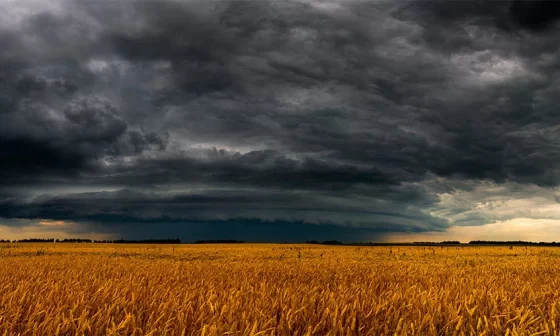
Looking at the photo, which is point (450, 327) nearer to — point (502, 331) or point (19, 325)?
point (502, 331)

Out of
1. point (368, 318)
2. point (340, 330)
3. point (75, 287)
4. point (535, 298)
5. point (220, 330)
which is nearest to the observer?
point (220, 330)

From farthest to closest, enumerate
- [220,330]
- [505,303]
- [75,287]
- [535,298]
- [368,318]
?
[75,287]
[535,298]
[505,303]
[368,318]
[220,330]

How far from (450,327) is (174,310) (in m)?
3.30

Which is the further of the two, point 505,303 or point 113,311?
point 505,303

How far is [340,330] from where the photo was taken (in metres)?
4.15

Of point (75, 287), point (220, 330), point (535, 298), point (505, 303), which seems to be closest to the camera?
point (220, 330)

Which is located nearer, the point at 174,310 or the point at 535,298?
the point at 174,310

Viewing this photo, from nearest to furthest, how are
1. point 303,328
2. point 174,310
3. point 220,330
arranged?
point 220,330, point 303,328, point 174,310

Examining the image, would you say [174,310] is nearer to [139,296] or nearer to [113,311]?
[113,311]

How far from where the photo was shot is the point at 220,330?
3.85 m

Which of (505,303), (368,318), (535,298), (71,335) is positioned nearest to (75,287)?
(71,335)

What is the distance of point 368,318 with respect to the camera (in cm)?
499

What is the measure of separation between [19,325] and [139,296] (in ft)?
7.39

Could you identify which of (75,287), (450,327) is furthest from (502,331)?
(75,287)
